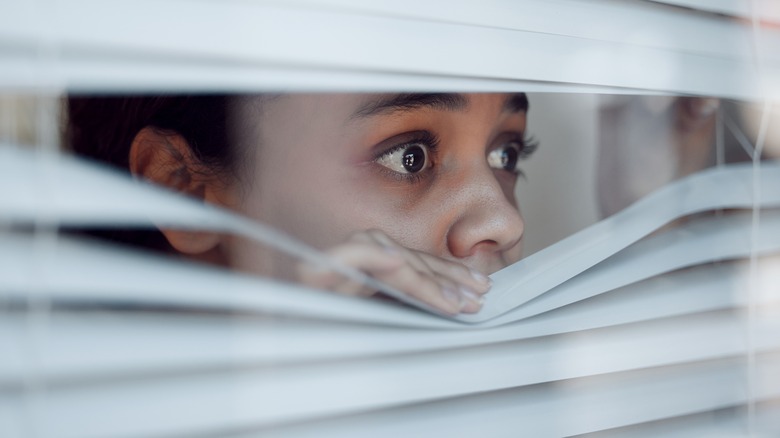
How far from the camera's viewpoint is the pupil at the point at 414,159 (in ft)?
3.66

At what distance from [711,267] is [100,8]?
71cm

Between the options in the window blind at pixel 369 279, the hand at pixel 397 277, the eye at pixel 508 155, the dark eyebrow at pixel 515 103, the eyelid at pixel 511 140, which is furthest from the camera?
the eye at pixel 508 155

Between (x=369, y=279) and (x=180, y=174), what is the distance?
26.6 inches

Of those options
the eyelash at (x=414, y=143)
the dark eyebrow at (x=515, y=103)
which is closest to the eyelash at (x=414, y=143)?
the eyelash at (x=414, y=143)

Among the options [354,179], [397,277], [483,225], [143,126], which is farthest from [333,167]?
[397,277]

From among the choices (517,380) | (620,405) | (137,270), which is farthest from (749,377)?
(137,270)

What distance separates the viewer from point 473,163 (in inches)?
43.4

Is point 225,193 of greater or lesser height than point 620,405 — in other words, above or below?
above

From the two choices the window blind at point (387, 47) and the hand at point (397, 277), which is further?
the hand at point (397, 277)

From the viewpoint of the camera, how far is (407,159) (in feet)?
3.71

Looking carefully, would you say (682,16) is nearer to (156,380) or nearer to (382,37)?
(382,37)

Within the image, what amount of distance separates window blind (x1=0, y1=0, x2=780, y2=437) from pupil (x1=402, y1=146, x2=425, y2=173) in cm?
42

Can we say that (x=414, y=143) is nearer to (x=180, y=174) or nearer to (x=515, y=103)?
(x=515, y=103)

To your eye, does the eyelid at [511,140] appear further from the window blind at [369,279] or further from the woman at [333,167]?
the window blind at [369,279]
